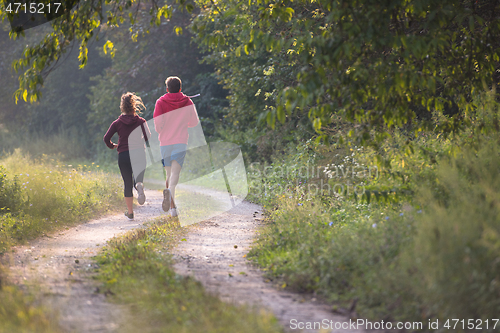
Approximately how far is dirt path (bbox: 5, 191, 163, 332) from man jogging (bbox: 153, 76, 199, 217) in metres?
1.27

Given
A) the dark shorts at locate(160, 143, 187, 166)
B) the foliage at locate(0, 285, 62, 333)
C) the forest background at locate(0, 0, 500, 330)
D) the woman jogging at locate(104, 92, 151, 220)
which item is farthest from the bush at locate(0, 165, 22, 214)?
the foliage at locate(0, 285, 62, 333)

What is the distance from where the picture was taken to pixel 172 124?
24.0ft

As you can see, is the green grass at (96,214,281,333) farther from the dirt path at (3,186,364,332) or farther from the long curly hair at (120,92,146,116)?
the long curly hair at (120,92,146,116)

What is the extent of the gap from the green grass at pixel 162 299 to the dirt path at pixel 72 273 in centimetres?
16

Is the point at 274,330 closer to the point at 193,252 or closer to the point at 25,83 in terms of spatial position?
the point at 193,252

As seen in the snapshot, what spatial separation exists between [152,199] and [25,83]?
727 centimetres

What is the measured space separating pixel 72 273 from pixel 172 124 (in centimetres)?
345

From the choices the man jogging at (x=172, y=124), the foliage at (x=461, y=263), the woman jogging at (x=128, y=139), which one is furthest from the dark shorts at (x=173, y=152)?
the foliage at (x=461, y=263)

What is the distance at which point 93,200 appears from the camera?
367 inches

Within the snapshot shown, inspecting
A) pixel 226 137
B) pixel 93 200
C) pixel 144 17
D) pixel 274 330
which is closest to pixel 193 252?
pixel 274 330

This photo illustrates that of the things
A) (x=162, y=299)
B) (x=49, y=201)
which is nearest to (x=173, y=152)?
(x=49, y=201)

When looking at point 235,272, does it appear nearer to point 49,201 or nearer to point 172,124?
point 172,124

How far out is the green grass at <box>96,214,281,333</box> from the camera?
2926 millimetres

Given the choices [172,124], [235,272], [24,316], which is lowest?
[235,272]
